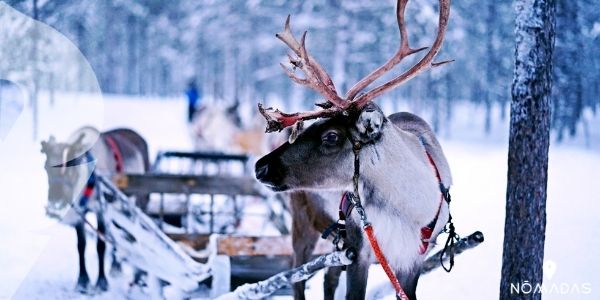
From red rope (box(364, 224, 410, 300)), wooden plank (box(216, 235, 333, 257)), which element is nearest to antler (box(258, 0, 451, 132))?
red rope (box(364, 224, 410, 300))

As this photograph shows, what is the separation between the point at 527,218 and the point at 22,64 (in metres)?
17.2

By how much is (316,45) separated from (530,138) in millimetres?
22935

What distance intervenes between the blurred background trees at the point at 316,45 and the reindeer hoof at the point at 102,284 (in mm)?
5377

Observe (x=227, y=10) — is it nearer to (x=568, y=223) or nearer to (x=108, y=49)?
(x=108, y=49)

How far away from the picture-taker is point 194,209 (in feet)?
31.0

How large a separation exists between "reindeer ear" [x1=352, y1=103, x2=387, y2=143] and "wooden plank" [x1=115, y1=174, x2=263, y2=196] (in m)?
4.13

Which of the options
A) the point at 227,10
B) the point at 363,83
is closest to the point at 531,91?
the point at 363,83

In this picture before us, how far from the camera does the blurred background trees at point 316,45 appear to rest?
798 cm

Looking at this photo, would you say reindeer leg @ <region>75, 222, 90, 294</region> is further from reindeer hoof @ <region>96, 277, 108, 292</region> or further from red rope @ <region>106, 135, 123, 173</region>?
red rope @ <region>106, 135, 123, 173</region>

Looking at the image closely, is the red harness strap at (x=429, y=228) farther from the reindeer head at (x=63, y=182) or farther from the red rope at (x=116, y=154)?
the red rope at (x=116, y=154)

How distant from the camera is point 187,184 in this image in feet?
24.2

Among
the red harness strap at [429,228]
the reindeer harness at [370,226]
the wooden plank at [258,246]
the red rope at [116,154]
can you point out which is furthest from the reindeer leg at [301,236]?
the red rope at [116,154]

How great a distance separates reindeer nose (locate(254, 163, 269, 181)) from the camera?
3318 mm

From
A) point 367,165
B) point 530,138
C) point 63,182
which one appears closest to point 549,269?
point 530,138
